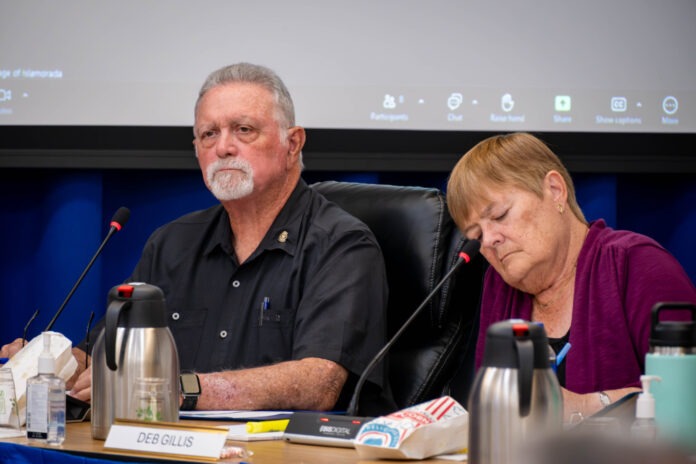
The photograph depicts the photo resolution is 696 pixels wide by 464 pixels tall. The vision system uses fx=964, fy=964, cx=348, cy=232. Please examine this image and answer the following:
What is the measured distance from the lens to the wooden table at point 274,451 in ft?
4.03

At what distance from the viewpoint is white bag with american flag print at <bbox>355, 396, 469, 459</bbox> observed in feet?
4.00

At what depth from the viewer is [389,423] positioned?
4.07 ft

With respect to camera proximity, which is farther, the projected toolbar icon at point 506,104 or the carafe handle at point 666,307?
the projected toolbar icon at point 506,104

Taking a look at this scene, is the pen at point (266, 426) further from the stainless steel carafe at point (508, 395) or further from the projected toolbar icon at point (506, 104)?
the projected toolbar icon at point (506, 104)

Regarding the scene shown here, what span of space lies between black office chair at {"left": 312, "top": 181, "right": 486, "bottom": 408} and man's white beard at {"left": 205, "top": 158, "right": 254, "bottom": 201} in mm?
334

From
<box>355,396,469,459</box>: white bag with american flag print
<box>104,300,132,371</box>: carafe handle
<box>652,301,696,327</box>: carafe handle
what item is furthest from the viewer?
<box>104,300,132,371</box>: carafe handle

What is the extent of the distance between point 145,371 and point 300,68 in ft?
6.46

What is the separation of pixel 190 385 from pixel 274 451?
0.41 metres

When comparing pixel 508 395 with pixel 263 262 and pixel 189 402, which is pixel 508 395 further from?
pixel 263 262

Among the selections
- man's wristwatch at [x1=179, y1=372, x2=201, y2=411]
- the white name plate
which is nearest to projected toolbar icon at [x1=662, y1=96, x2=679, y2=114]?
man's wristwatch at [x1=179, y1=372, x2=201, y2=411]

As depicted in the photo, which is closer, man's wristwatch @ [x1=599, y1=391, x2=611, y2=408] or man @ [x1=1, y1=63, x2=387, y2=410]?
man's wristwatch @ [x1=599, y1=391, x2=611, y2=408]

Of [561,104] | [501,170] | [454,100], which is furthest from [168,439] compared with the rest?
[561,104]

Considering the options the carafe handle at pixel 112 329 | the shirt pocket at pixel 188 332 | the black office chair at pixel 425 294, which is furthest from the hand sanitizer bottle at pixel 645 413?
the shirt pocket at pixel 188 332

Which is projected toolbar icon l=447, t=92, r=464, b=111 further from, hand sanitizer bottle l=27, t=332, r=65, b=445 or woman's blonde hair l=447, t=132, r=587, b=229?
hand sanitizer bottle l=27, t=332, r=65, b=445
